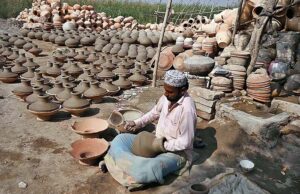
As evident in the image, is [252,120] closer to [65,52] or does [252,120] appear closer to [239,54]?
[239,54]

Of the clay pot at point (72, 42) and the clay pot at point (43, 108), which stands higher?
the clay pot at point (72, 42)

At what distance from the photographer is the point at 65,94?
5559 mm

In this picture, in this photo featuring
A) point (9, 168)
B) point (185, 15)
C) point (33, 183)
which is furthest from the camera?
point (185, 15)

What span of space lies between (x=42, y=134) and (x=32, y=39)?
310 inches

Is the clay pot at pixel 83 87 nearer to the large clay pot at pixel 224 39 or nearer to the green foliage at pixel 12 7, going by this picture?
the large clay pot at pixel 224 39

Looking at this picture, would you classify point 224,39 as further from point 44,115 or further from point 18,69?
point 18,69

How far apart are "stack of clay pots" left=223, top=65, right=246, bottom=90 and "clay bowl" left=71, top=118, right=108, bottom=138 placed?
255 cm

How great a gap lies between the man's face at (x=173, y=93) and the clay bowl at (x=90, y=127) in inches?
57.6

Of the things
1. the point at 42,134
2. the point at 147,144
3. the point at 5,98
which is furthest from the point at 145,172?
the point at 5,98

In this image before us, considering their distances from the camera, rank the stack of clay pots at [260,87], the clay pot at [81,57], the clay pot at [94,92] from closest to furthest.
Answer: the stack of clay pots at [260,87] < the clay pot at [94,92] < the clay pot at [81,57]

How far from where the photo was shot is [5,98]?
6.13 metres

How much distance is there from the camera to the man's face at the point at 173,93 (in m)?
3.31

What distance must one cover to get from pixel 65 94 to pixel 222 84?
2937mm

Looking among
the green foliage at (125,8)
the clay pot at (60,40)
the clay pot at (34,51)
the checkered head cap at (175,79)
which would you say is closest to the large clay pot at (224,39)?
the checkered head cap at (175,79)
